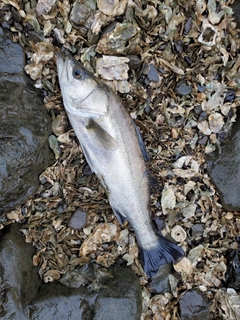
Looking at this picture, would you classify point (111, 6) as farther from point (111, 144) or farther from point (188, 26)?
point (111, 144)

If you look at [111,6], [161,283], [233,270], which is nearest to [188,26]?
[111,6]

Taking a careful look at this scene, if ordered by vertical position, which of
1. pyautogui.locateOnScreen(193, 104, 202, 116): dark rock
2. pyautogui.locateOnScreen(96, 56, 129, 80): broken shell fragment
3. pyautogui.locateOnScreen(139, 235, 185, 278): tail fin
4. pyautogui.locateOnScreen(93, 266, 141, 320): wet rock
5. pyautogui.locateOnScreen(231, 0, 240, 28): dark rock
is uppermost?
pyautogui.locateOnScreen(231, 0, 240, 28): dark rock

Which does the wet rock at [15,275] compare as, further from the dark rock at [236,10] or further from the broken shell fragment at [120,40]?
the dark rock at [236,10]

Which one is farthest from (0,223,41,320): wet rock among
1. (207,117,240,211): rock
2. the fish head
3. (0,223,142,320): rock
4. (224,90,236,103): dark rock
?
(224,90,236,103): dark rock

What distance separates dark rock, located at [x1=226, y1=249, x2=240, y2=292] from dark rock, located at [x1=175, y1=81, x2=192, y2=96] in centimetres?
185

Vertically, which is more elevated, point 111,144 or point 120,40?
point 120,40

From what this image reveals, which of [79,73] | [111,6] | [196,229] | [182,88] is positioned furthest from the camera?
[196,229]

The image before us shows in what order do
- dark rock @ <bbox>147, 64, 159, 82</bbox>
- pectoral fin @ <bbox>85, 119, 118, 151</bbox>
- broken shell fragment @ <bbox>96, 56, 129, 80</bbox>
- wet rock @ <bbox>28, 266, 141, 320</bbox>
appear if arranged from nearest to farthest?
pectoral fin @ <bbox>85, 119, 118, 151</bbox>, wet rock @ <bbox>28, 266, 141, 320</bbox>, broken shell fragment @ <bbox>96, 56, 129, 80</bbox>, dark rock @ <bbox>147, 64, 159, 82</bbox>

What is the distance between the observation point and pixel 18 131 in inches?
114

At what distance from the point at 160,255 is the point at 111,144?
4.29 ft

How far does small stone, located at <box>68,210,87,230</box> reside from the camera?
337 centimetres

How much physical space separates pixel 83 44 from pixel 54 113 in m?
0.76

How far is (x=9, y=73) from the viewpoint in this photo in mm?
3082

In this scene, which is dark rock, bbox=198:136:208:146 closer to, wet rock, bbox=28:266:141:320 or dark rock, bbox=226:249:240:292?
dark rock, bbox=226:249:240:292
